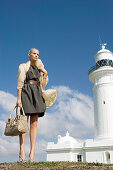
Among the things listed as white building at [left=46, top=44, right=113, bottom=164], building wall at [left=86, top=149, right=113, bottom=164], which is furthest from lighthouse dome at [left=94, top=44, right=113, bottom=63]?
building wall at [left=86, top=149, right=113, bottom=164]

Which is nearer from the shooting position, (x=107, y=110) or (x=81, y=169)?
(x=81, y=169)

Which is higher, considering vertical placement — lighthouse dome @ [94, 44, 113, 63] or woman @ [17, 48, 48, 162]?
lighthouse dome @ [94, 44, 113, 63]

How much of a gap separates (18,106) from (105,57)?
20044 millimetres

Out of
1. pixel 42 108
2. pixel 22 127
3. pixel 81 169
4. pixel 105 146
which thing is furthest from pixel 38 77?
pixel 105 146

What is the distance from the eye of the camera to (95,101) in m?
23.2

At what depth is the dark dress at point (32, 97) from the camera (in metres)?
5.79

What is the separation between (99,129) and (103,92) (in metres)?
3.67

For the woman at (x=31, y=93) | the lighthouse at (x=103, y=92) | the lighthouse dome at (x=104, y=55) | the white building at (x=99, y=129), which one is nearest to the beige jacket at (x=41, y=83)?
the woman at (x=31, y=93)

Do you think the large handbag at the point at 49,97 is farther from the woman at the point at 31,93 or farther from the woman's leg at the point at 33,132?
the woman's leg at the point at 33,132

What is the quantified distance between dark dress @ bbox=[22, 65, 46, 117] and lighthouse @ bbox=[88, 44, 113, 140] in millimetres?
16484

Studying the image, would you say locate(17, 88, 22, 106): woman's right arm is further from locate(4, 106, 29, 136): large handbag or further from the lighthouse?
the lighthouse

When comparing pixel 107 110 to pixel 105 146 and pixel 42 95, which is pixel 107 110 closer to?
pixel 105 146

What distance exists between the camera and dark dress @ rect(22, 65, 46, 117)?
5793 mm

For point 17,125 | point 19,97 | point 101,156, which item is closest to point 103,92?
point 101,156
